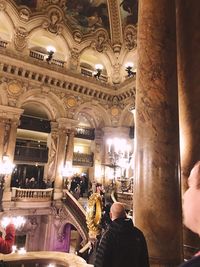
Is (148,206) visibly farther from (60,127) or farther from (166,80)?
(60,127)

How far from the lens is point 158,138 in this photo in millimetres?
2518

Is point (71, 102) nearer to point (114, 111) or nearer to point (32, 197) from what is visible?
point (114, 111)

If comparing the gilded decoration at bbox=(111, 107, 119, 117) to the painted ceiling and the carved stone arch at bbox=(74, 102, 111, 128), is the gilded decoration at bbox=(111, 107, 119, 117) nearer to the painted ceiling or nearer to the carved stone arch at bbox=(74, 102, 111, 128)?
the carved stone arch at bbox=(74, 102, 111, 128)

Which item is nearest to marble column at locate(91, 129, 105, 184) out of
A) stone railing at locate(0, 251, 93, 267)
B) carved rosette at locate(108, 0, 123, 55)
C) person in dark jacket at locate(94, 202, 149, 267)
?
carved rosette at locate(108, 0, 123, 55)

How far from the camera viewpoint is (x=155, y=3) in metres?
2.88

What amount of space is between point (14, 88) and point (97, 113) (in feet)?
18.8

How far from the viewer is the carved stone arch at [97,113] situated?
16.2m

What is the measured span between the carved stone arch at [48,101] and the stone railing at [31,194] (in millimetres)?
4448

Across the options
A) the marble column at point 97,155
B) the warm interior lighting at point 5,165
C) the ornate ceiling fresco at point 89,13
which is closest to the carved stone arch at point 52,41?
the ornate ceiling fresco at point 89,13

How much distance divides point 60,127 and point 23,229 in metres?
6.25

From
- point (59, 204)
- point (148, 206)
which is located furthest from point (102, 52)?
point (148, 206)

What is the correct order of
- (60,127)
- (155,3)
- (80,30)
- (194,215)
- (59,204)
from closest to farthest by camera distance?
(194,215), (155,3), (59,204), (60,127), (80,30)

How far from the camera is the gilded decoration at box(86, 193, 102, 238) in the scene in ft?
10.6

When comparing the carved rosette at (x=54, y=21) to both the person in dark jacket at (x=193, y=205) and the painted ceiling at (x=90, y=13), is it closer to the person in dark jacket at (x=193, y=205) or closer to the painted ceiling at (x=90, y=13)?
the painted ceiling at (x=90, y=13)
